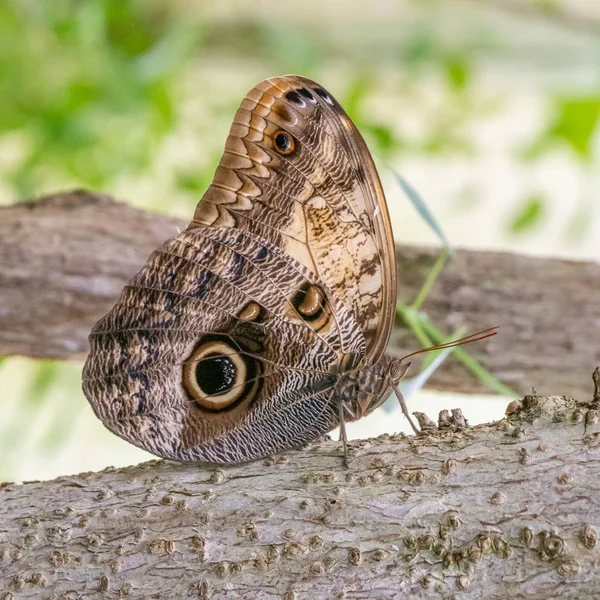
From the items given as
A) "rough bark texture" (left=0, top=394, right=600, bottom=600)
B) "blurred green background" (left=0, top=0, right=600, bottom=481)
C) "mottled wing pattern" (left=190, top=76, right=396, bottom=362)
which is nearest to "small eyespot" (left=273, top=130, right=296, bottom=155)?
"mottled wing pattern" (left=190, top=76, right=396, bottom=362)

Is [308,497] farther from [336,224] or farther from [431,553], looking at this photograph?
[336,224]

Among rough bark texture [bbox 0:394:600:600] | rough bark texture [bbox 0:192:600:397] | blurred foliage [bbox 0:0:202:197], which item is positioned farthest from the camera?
blurred foliage [bbox 0:0:202:197]

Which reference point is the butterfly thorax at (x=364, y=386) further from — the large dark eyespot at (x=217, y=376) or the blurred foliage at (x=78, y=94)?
the blurred foliage at (x=78, y=94)

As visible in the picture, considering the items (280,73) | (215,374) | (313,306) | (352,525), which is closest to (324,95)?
(313,306)

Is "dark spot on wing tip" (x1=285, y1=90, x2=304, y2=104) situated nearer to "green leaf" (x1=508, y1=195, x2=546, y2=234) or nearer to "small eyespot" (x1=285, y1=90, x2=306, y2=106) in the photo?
"small eyespot" (x1=285, y1=90, x2=306, y2=106)

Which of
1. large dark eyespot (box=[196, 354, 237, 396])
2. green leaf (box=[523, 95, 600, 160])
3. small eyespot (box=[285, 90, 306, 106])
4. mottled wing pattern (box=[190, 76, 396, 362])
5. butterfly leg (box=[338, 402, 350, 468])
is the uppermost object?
green leaf (box=[523, 95, 600, 160])

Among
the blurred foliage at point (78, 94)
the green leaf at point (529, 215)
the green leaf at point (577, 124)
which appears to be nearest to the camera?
the blurred foliage at point (78, 94)

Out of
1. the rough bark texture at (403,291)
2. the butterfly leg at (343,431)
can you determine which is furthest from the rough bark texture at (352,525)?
the rough bark texture at (403,291)
